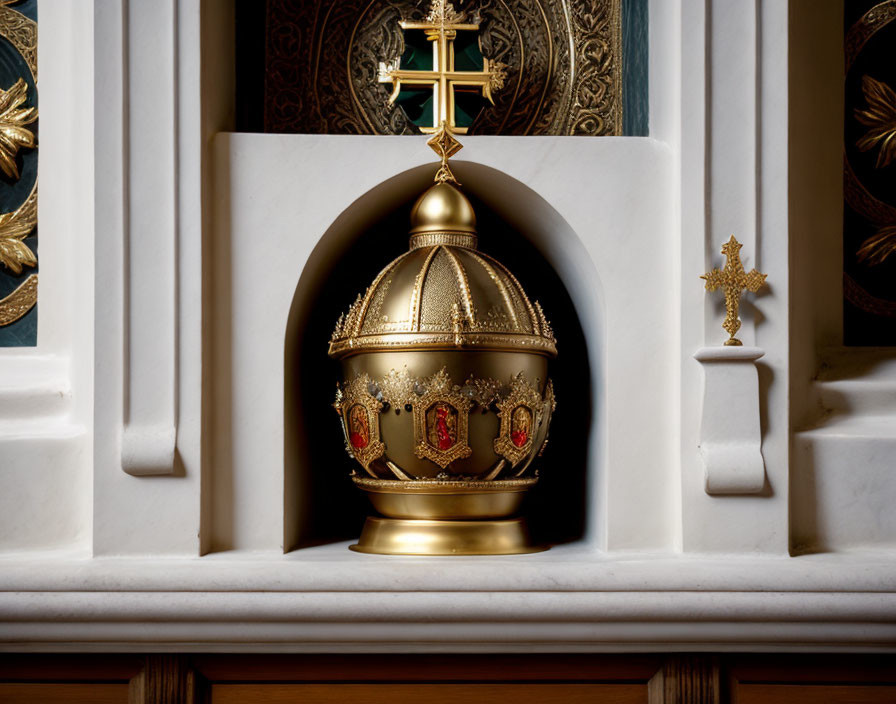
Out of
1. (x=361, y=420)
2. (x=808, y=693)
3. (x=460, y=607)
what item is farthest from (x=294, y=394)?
(x=808, y=693)

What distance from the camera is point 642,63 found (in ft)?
6.79

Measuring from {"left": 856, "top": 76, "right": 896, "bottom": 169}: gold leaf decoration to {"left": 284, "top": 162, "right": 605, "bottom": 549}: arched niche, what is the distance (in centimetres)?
74

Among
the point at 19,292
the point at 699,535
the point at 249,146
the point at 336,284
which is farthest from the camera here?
the point at 336,284

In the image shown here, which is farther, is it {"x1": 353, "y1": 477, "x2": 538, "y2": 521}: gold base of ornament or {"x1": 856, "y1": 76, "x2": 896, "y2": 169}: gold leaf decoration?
{"x1": 856, "y1": 76, "x2": 896, "y2": 169}: gold leaf decoration

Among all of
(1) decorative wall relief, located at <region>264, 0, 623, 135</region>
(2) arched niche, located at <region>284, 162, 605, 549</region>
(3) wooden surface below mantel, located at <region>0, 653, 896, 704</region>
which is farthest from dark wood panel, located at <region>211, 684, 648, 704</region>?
(1) decorative wall relief, located at <region>264, 0, 623, 135</region>

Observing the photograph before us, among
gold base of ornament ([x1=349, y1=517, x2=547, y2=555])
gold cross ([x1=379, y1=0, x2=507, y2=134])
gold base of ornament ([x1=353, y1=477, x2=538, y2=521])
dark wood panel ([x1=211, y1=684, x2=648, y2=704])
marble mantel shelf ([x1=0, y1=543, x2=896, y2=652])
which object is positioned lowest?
dark wood panel ([x1=211, y1=684, x2=648, y2=704])

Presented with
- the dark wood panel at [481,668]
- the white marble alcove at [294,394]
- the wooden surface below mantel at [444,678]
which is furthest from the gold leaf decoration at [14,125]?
the dark wood panel at [481,668]

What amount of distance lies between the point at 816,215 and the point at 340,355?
1111 mm

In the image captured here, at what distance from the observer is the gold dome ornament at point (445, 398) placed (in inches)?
73.9

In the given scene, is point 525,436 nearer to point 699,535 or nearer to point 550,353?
point 550,353

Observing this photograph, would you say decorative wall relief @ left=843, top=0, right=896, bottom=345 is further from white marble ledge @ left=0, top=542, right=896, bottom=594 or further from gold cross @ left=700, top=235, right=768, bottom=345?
white marble ledge @ left=0, top=542, right=896, bottom=594

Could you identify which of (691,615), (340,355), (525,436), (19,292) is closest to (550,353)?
(525,436)

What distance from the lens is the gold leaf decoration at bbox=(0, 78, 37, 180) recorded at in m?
2.12

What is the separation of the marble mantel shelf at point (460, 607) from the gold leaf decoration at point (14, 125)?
3.13ft
